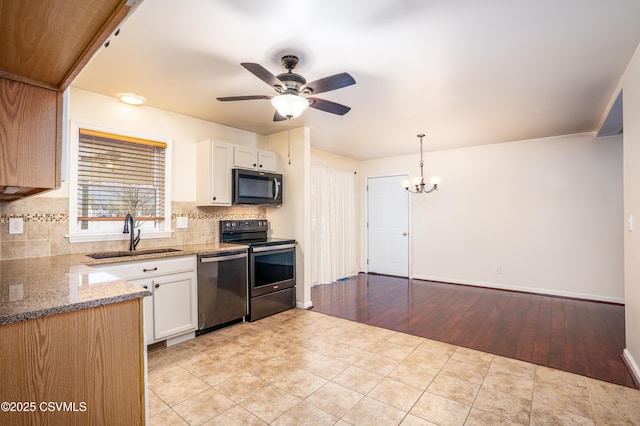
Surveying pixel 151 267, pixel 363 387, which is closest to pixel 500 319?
pixel 363 387

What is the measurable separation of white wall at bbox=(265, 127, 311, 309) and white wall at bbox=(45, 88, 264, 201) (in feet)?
2.41

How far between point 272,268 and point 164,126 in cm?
206

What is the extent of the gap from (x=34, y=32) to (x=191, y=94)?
222cm

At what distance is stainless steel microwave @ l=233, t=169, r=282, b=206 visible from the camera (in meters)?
3.79

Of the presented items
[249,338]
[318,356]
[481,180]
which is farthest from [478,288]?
[249,338]

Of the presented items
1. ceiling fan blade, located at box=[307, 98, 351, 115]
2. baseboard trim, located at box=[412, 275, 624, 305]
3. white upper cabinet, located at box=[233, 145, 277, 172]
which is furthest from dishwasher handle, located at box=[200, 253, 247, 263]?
baseboard trim, located at box=[412, 275, 624, 305]

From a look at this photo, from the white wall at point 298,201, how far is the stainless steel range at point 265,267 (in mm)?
108

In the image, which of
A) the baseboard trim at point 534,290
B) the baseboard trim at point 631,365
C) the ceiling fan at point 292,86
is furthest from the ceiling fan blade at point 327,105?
the baseboard trim at point 534,290

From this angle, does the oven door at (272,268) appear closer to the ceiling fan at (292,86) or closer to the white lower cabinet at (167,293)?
the white lower cabinet at (167,293)

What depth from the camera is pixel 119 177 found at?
317 cm

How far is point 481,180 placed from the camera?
17.5 feet

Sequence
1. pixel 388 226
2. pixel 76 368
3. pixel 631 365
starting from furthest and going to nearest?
pixel 388 226, pixel 631 365, pixel 76 368

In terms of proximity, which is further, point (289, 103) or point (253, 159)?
point (253, 159)

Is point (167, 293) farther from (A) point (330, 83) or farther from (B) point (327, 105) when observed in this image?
(A) point (330, 83)
